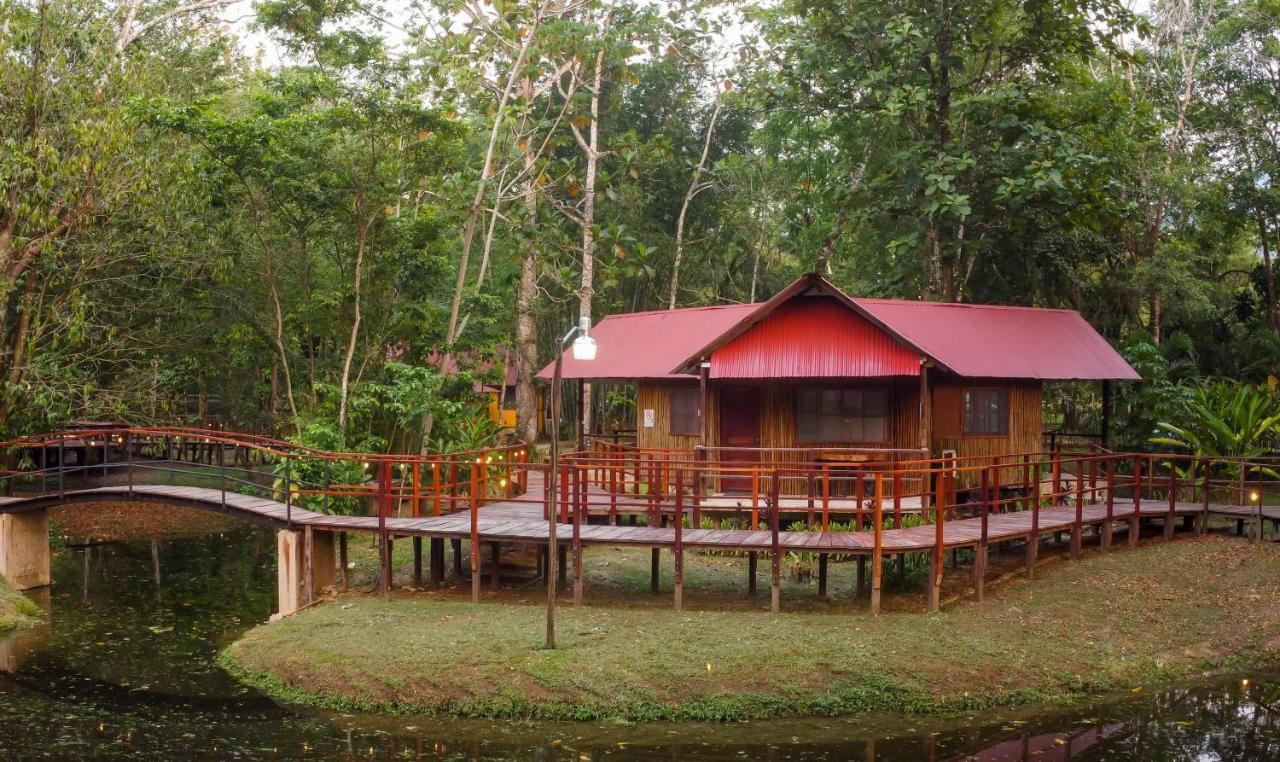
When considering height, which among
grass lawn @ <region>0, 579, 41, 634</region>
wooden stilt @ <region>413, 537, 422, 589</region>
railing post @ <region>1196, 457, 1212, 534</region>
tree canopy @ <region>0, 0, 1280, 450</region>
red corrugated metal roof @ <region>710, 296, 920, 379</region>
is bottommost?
grass lawn @ <region>0, 579, 41, 634</region>

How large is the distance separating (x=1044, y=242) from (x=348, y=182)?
18159 mm

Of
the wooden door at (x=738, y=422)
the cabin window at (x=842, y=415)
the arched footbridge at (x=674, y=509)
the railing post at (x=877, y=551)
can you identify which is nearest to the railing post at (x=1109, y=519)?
the arched footbridge at (x=674, y=509)

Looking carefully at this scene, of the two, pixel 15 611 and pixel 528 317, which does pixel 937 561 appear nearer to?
pixel 15 611

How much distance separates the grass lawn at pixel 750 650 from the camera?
42.1 ft

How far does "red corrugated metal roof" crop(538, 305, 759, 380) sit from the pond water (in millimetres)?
10032

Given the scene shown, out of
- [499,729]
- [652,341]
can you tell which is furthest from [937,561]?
[652,341]

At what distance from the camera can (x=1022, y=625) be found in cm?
1486

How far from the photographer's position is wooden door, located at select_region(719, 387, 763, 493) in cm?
2197

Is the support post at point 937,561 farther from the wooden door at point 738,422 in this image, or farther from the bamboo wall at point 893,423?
the wooden door at point 738,422

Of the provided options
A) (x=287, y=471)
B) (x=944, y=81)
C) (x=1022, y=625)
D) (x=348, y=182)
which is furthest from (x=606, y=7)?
(x=1022, y=625)

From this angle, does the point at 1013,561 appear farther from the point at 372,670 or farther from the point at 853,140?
the point at 853,140

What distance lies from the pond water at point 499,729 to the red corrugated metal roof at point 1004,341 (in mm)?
8295

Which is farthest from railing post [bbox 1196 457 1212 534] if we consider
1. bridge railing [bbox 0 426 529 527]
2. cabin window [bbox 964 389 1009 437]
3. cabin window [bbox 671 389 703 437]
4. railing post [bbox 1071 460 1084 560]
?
bridge railing [bbox 0 426 529 527]

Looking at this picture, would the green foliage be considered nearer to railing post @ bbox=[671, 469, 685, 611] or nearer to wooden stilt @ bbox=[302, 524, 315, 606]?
railing post @ bbox=[671, 469, 685, 611]
